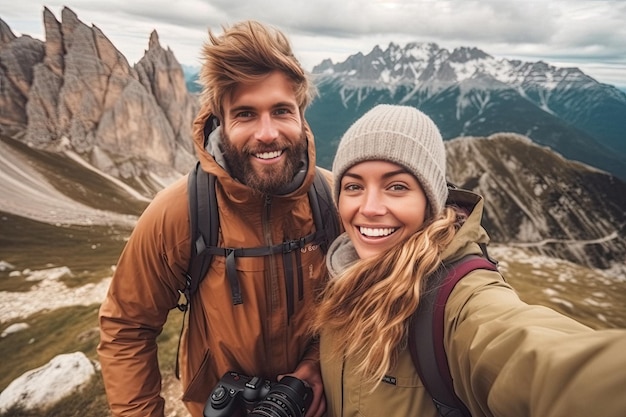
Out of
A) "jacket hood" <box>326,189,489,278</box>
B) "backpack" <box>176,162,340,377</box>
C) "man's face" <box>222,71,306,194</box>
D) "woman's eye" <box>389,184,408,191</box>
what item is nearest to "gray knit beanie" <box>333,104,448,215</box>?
"woman's eye" <box>389,184,408,191</box>

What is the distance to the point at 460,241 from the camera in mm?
3096

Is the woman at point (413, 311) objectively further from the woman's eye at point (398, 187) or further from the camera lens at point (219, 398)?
the camera lens at point (219, 398)

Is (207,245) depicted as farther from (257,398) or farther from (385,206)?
(385,206)

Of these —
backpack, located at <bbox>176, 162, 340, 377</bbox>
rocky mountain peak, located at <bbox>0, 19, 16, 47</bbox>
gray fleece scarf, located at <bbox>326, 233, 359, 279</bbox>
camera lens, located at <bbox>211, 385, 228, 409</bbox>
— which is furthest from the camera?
rocky mountain peak, located at <bbox>0, 19, 16, 47</bbox>

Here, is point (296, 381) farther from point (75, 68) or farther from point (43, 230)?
point (75, 68)

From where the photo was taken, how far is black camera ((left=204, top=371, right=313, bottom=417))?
3812 millimetres

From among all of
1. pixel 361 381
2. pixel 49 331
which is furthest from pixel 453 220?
pixel 49 331

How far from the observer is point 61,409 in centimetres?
942

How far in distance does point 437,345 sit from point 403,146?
1841 millimetres

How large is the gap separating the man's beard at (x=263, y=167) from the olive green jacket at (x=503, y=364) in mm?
2139

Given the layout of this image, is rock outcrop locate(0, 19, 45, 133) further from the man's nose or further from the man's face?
the man's nose

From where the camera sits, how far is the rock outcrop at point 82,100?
11612 cm

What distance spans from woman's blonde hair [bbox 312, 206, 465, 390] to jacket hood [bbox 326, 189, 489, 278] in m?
0.13

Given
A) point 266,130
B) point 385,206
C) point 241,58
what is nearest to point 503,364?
point 385,206
